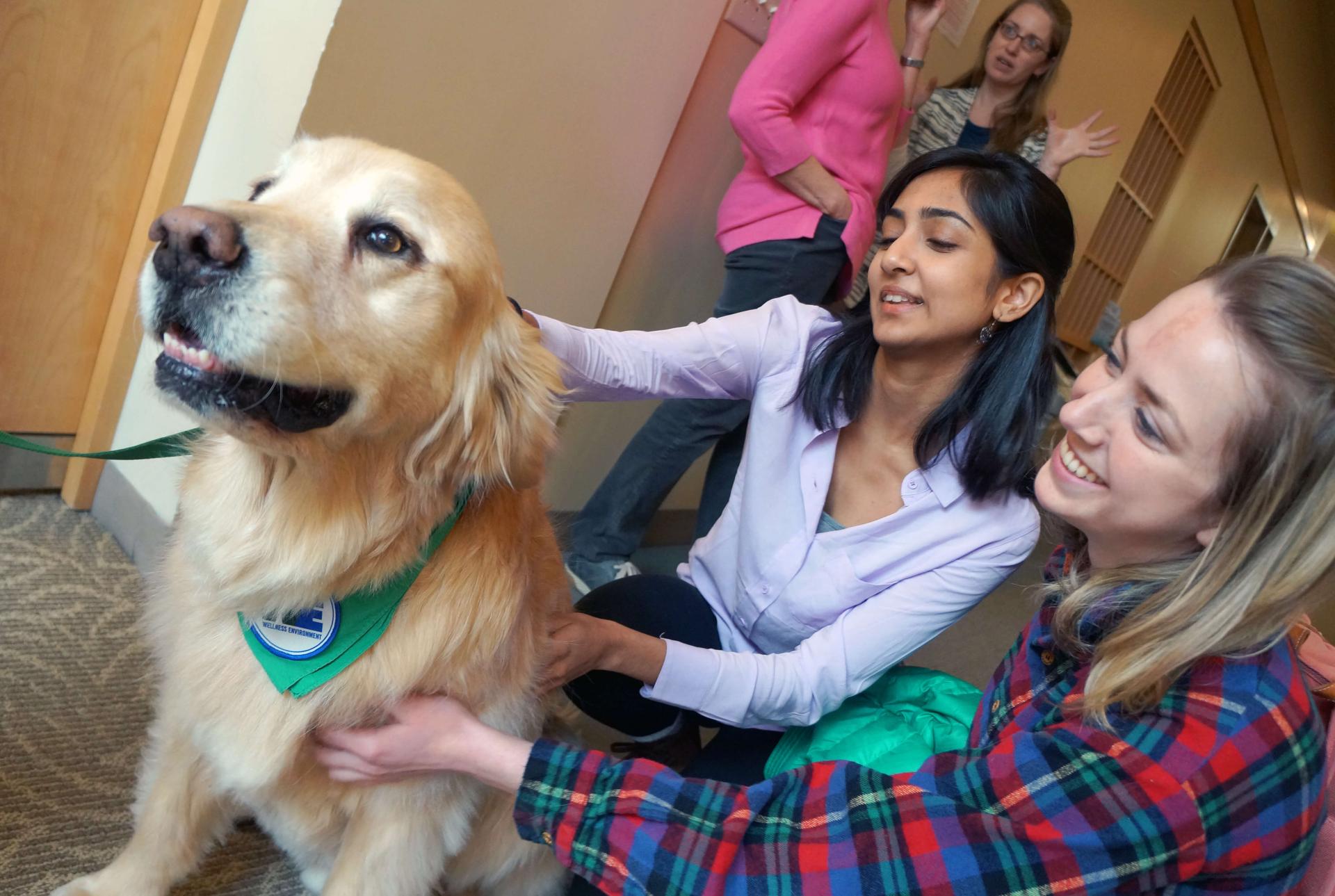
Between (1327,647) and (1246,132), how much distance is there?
848 cm

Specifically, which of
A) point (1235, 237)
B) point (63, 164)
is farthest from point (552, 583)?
point (1235, 237)

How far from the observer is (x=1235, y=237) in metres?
9.11

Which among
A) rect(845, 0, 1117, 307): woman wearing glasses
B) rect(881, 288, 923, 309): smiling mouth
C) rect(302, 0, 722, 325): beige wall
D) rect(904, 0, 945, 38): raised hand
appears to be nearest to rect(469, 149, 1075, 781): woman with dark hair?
rect(881, 288, 923, 309): smiling mouth

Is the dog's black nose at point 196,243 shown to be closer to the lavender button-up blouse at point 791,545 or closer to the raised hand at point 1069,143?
the lavender button-up blouse at point 791,545

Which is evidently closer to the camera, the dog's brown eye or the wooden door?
the dog's brown eye

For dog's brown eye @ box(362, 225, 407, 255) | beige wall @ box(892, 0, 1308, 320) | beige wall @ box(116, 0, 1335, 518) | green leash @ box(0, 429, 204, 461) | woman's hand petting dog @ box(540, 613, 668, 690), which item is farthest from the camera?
beige wall @ box(892, 0, 1308, 320)

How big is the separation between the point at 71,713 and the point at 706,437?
1.44 metres

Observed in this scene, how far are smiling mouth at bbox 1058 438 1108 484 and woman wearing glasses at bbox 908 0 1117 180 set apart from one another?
6.12 feet

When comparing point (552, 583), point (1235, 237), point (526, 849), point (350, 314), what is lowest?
point (526, 849)

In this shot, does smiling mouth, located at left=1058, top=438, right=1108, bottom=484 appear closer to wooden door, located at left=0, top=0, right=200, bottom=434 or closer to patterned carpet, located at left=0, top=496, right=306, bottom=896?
patterned carpet, located at left=0, top=496, right=306, bottom=896

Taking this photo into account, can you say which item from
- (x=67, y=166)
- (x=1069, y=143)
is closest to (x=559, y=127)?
(x=67, y=166)

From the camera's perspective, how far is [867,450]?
1.54 metres

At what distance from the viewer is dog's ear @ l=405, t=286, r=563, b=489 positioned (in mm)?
1005

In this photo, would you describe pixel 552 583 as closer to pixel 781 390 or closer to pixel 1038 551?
pixel 781 390
